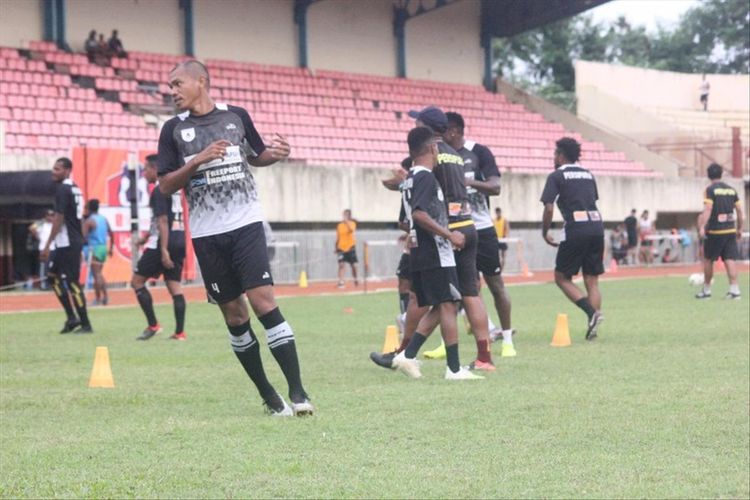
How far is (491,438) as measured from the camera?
6551 mm

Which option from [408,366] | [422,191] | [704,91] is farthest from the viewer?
[704,91]

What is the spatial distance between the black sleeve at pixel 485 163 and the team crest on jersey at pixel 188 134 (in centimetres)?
434

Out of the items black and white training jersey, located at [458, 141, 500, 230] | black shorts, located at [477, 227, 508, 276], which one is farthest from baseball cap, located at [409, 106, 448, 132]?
black shorts, located at [477, 227, 508, 276]

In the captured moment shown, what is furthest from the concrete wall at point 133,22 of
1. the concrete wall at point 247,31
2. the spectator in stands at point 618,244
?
the spectator in stands at point 618,244

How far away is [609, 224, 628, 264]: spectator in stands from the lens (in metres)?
40.2

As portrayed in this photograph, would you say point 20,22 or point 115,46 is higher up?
point 20,22

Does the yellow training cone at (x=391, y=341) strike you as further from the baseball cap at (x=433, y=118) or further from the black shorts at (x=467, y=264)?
the baseball cap at (x=433, y=118)

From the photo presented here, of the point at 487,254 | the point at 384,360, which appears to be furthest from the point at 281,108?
the point at 384,360

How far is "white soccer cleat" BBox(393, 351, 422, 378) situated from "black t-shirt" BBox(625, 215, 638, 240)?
1182 inches

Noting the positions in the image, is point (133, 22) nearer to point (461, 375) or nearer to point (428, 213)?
point (428, 213)

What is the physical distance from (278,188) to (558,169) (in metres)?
19.4

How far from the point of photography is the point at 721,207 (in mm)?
19453

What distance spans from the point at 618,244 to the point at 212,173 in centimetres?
3389

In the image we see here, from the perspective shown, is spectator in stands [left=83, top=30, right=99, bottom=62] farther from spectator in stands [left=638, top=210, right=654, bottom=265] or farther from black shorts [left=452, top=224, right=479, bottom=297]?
black shorts [left=452, top=224, right=479, bottom=297]
